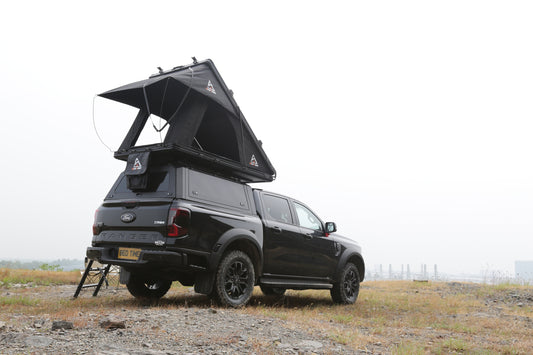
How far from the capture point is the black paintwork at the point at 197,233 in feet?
18.4

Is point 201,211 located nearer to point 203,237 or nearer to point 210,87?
point 203,237

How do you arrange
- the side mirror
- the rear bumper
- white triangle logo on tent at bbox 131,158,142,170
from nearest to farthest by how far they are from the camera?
1. the rear bumper
2. white triangle logo on tent at bbox 131,158,142,170
3. the side mirror

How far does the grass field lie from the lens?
477cm

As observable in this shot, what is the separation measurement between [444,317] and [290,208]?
3204 millimetres

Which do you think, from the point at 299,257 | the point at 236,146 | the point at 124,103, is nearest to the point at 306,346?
the point at 299,257

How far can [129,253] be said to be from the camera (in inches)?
225

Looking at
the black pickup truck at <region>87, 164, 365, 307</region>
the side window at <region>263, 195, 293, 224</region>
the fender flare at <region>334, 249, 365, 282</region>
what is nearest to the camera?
the black pickup truck at <region>87, 164, 365, 307</region>

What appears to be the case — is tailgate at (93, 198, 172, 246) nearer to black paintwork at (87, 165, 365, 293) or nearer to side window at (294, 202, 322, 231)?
black paintwork at (87, 165, 365, 293)

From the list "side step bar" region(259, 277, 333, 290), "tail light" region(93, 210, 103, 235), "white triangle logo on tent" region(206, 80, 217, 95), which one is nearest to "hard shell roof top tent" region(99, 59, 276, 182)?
"white triangle logo on tent" region(206, 80, 217, 95)

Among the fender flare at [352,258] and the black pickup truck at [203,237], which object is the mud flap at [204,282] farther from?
the fender flare at [352,258]

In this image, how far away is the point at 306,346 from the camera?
162 inches

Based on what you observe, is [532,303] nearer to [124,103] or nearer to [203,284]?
[203,284]

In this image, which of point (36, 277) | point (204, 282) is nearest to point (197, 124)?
point (204, 282)

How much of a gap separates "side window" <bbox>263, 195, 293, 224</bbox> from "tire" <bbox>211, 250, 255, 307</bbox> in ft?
3.49
